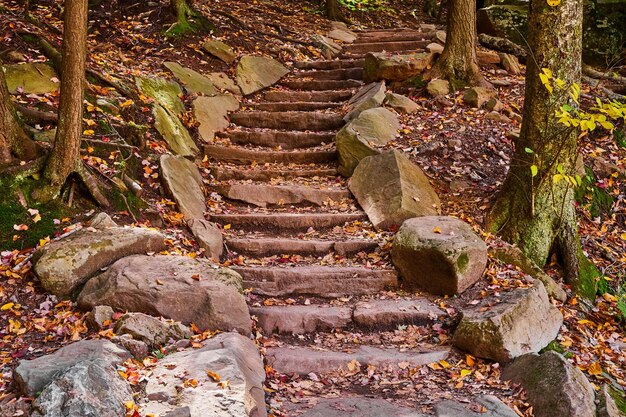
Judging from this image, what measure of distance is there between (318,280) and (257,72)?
5893mm

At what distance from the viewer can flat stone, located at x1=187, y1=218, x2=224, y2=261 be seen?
6094 mm

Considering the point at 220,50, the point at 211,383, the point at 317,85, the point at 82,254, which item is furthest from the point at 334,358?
the point at 220,50

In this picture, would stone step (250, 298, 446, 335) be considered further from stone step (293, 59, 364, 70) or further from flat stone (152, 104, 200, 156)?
stone step (293, 59, 364, 70)

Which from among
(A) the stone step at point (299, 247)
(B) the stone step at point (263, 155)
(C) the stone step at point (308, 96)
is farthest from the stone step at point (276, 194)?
(C) the stone step at point (308, 96)

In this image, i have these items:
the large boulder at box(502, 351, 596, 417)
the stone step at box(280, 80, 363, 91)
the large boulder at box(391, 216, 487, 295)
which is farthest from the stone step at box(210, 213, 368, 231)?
the stone step at box(280, 80, 363, 91)

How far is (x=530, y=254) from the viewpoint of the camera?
640 centimetres

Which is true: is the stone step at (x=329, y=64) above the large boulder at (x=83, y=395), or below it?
above

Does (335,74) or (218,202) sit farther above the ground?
(335,74)

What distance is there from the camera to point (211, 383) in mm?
3684

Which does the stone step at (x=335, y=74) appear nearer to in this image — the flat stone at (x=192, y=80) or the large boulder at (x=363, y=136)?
the flat stone at (x=192, y=80)

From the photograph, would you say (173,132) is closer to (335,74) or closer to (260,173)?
(260,173)

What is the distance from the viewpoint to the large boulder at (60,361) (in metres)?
3.40

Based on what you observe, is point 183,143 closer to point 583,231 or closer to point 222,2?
point 583,231

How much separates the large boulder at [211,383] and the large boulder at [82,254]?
1.32 meters
